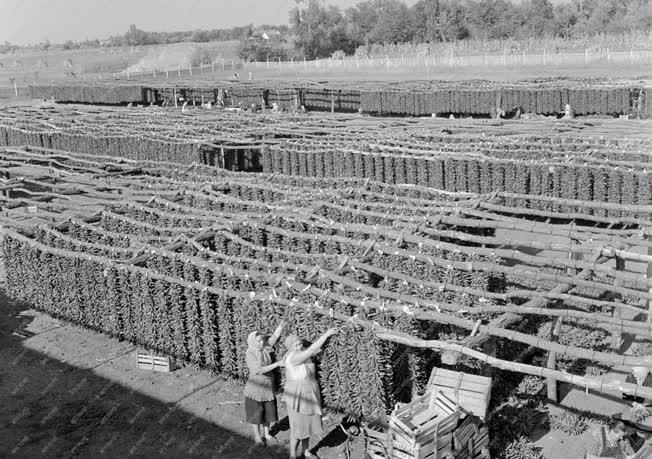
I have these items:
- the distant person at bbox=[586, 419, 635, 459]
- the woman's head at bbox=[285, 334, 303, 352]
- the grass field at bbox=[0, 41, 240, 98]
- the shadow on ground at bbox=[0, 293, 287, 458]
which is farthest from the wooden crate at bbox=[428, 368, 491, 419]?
the grass field at bbox=[0, 41, 240, 98]

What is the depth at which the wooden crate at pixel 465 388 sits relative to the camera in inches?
375

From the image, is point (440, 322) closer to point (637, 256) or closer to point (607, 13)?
A: point (637, 256)

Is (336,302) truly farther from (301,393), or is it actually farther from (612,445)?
(612,445)

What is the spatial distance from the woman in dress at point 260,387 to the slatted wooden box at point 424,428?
1.82 m

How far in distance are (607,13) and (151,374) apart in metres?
91.8

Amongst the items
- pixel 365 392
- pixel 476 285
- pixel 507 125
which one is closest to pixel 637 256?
pixel 476 285

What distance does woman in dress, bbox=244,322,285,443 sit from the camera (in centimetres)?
1027

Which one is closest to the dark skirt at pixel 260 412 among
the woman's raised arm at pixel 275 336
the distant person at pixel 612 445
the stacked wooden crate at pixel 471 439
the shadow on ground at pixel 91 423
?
the shadow on ground at pixel 91 423

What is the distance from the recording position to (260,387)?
10.3 metres

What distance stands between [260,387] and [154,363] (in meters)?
3.14

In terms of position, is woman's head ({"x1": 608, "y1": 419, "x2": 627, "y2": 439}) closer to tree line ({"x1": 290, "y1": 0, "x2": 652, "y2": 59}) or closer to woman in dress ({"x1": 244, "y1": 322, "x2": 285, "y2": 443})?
woman in dress ({"x1": 244, "y1": 322, "x2": 285, "y2": 443})

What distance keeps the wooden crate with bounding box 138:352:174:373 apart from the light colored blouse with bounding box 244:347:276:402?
2.79 m

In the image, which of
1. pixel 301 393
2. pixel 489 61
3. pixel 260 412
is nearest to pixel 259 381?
pixel 260 412

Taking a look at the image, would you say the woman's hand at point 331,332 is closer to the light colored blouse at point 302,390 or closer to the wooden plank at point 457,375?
the light colored blouse at point 302,390
